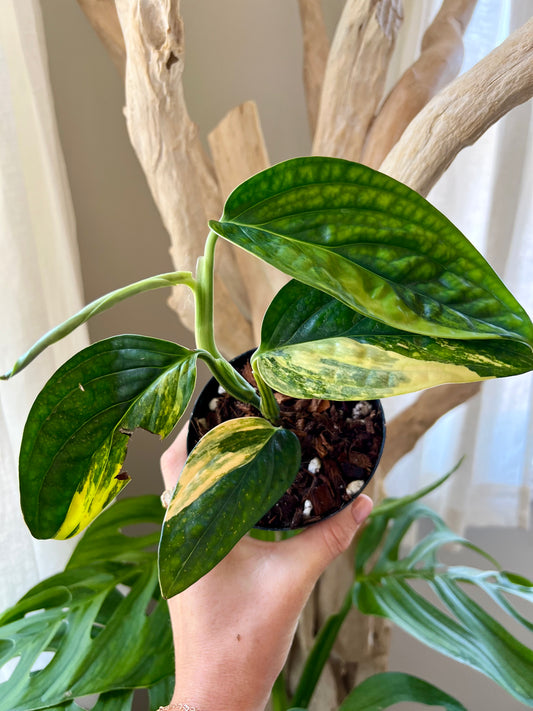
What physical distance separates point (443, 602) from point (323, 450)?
35 cm

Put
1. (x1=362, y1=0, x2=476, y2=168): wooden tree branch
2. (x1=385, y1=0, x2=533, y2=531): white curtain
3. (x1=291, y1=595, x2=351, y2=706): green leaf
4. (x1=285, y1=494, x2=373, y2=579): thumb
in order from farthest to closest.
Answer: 1. (x1=385, y1=0, x2=533, y2=531): white curtain
2. (x1=291, y1=595, x2=351, y2=706): green leaf
3. (x1=362, y1=0, x2=476, y2=168): wooden tree branch
4. (x1=285, y1=494, x2=373, y2=579): thumb

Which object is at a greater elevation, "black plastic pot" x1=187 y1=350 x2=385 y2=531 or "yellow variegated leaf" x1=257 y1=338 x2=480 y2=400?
"yellow variegated leaf" x1=257 y1=338 x2=480 y2=400

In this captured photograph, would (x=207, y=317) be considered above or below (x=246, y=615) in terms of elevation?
above

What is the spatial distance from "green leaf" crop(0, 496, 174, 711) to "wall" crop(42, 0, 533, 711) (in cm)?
42

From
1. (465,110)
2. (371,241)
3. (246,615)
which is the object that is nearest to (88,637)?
(246,615)

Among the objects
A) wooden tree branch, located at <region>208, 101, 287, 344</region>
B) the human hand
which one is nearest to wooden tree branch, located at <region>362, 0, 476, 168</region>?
wooden tree branch, located at <region>208, 101, 287, 344</region>

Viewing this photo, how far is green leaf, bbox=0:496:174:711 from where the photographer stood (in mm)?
603

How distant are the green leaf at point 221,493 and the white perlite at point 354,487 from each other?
9 cm

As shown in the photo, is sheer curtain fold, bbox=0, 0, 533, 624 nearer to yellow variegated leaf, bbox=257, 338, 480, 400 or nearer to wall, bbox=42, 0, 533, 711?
wall, bbox=42, 0, 533, 711

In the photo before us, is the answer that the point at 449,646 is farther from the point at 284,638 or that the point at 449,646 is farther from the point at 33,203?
the point at 33,203

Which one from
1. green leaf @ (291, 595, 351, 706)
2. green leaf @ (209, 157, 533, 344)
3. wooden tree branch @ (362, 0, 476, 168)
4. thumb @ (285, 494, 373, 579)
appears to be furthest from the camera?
green leaf @ (291, 595, 351, 706)

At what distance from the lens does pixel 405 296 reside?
1.01 ft

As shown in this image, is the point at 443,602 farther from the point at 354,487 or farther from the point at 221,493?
the point at 221,493

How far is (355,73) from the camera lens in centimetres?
63
